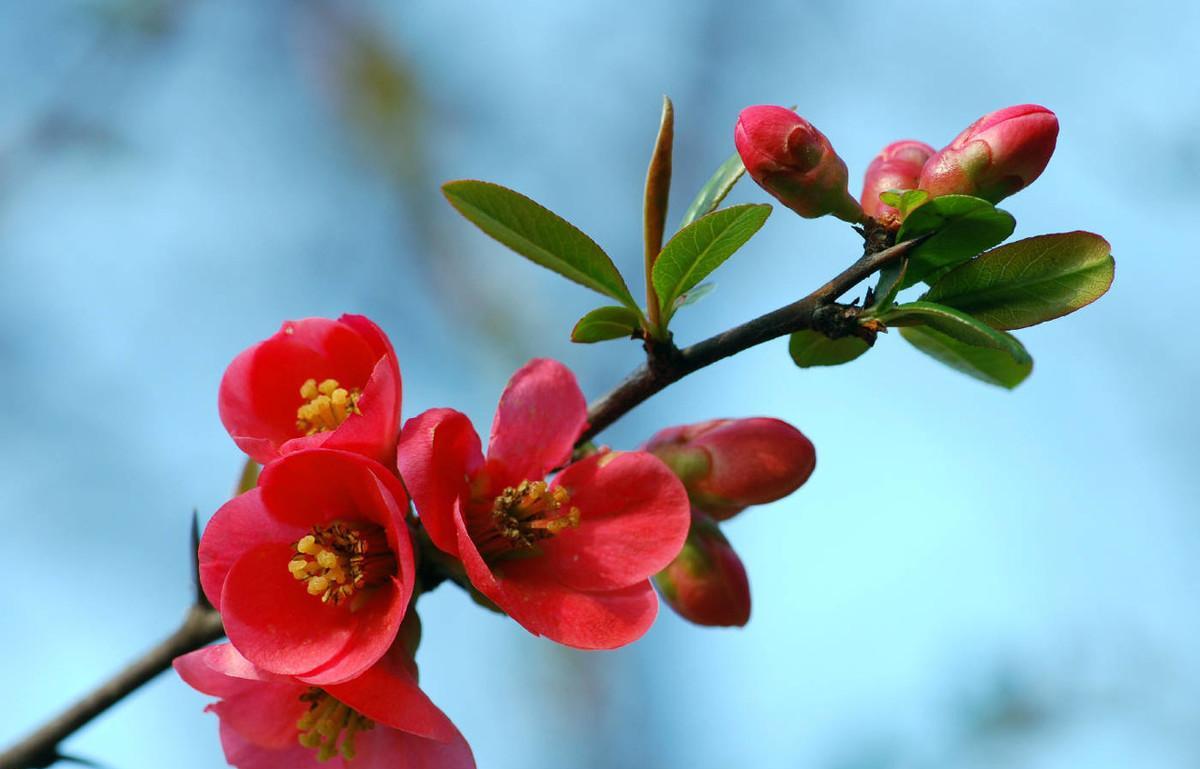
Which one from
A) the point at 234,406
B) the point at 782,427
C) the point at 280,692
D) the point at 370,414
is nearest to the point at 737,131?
the point at 782,427

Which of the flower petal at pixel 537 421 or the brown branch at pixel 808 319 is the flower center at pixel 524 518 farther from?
the brown branch at pixel 808 319

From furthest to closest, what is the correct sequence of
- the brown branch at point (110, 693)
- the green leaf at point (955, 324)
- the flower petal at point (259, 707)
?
the brown branch at point (110, 693), the flower petal at point (259, 707), the green leaf at point (955, 324)

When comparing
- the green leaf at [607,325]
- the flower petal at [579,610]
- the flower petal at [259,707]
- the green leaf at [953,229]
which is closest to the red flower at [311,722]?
the flower petal at [259,707]

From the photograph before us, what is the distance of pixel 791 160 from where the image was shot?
3.27 ft

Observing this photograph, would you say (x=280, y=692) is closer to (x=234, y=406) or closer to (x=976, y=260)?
(x=234, y=406)

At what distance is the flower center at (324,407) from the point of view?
1111mm

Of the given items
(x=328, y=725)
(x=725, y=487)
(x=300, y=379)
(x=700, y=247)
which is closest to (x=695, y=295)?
(x=700, y=247)

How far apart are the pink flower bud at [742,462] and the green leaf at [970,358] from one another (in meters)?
0.17

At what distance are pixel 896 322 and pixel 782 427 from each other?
18cm

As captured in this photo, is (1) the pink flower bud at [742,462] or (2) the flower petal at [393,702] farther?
(1) the pink flower bud at [742,462]

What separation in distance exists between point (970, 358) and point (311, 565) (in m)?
0.71

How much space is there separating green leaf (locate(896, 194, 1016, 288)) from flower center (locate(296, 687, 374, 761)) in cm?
66

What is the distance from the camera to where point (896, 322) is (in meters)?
1.02

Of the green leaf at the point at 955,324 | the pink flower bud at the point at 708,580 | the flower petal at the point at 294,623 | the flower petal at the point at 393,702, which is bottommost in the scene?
the flower petal at the point at 393,702
